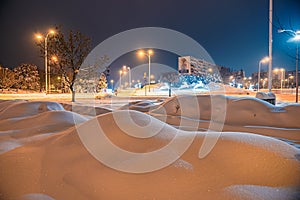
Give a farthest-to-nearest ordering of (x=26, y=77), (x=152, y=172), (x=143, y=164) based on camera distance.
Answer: (x=26, y=77) < (x=143, y=164) < (x=152, y=172)

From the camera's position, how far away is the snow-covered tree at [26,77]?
47938 mm

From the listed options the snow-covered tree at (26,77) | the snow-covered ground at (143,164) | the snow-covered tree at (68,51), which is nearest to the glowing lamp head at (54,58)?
the snow-covered tree at (68,51)

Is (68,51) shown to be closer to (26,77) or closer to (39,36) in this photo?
(39,36)

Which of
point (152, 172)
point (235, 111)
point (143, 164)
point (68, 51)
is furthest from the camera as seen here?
point (68, 51)

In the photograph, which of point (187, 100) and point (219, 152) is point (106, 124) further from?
point (187, 100)

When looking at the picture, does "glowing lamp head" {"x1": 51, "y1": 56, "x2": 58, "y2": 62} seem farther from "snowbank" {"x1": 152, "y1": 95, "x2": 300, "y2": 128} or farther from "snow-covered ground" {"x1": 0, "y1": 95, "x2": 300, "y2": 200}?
"snow-covered ground" {"x1": 0, "y1": 95, "x2": 300, "y2": 200}

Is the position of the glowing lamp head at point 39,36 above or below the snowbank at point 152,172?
above

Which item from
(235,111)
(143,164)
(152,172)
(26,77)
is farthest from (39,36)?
(26,77)

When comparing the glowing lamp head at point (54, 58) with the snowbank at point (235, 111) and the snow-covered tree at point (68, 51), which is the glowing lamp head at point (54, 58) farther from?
the snowbank at point (235, 111)

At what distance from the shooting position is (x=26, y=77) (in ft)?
159

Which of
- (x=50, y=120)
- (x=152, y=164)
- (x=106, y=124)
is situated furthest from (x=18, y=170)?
(x=50, y=120)

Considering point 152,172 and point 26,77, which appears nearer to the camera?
point 152,172

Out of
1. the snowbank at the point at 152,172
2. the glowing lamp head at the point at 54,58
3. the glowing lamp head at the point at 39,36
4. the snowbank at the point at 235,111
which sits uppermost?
the glowing lamp head at the point at 39,36

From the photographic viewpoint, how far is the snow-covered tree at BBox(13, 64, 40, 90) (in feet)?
157
